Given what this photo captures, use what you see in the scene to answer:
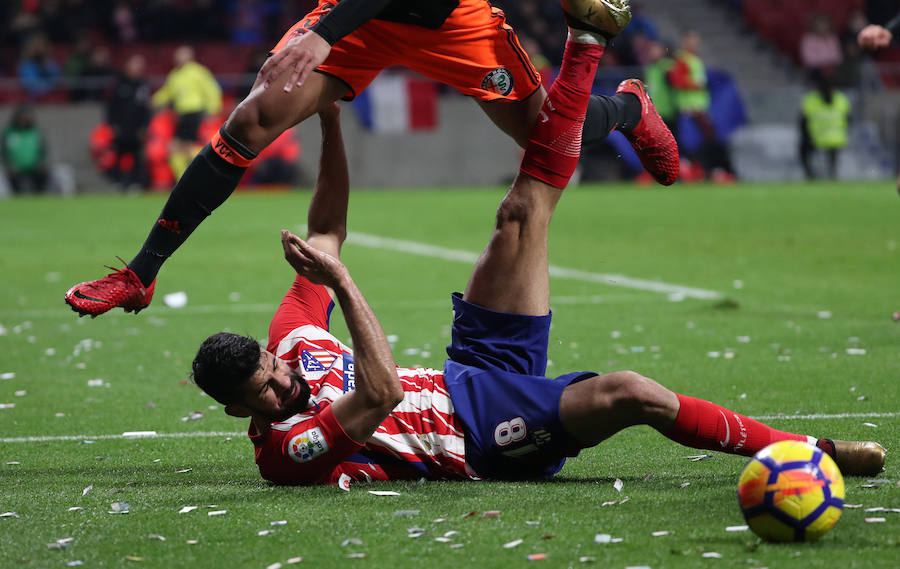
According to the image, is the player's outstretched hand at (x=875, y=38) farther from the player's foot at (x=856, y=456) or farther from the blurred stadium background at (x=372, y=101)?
the blurred stadium background at (x=372, y=101)

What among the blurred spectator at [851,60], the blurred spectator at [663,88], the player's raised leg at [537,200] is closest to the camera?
the player's raised leg at [537,200]

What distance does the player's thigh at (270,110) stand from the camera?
4551 millimetres

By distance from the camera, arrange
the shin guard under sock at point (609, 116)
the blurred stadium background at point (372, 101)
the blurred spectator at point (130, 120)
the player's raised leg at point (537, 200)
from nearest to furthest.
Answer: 1. the player's raised leg at point (537, 200)
2. the shin guard under sock at point (609, 116)
3. the blurred spectator at point (130, 120)
4. the blurred stadium background at point (372, 101)

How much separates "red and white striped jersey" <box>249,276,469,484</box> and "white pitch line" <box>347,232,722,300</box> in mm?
5375

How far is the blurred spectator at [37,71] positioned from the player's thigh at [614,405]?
66.6 ft

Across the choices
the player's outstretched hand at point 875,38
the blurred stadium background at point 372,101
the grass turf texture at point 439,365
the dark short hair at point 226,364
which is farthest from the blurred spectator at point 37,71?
the dark short hair at point 226,364

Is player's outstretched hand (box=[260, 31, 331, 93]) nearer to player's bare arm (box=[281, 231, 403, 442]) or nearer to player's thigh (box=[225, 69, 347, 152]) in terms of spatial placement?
player's thigh (box=[225, 69, 347, 152])

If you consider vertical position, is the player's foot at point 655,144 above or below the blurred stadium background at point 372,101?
below

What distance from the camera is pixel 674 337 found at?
7.75 m

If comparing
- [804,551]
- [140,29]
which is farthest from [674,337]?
[140,29]

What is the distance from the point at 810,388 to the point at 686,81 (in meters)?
15.4

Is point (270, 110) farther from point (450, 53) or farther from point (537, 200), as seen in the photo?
point (537, 200)

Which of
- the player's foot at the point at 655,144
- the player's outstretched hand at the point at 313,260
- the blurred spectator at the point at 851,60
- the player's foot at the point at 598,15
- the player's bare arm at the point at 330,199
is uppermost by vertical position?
the blurred spectator at the point at 851,60

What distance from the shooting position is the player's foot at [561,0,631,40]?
484 cm
